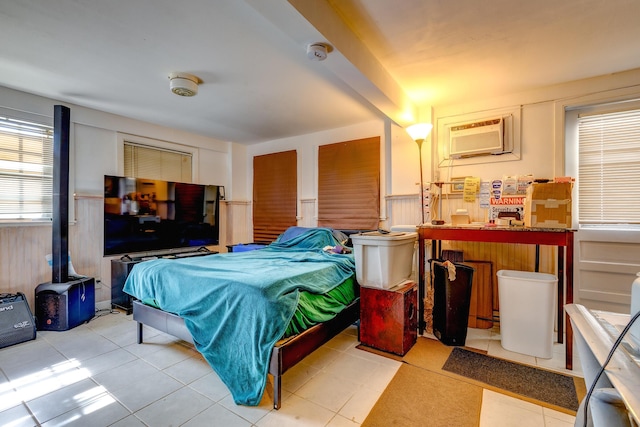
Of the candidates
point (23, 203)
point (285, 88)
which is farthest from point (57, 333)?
point (285, 88)

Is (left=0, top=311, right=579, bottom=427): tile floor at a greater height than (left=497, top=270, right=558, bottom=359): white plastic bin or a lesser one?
lesser

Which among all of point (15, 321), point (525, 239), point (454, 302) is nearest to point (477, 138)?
point (525, 239)

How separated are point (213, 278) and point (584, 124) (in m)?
3.77

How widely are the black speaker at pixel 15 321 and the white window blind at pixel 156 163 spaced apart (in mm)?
1858

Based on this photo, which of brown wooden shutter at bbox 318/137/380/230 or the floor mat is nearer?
the floor mat

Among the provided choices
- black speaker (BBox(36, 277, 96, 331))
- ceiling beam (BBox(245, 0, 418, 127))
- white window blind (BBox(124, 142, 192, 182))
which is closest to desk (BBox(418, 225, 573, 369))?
ceiling beam (BBox(245, 0, 418, 127))

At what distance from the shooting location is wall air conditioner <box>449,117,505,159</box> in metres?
3.09

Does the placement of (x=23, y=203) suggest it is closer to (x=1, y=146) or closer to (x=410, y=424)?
(x=1, y=146)

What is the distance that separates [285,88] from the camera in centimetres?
294

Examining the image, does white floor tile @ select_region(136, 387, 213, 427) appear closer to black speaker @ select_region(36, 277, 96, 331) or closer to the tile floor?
the tile floor

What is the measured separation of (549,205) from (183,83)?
11.2ft

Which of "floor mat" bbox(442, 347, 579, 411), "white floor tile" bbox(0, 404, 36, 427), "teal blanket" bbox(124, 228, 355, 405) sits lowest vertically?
"white floor tile" bbox(0, 404, 36, 427)

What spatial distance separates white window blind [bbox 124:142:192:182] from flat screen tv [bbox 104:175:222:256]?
322mm

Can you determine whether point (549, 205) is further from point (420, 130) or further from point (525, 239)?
point (420, 130)
